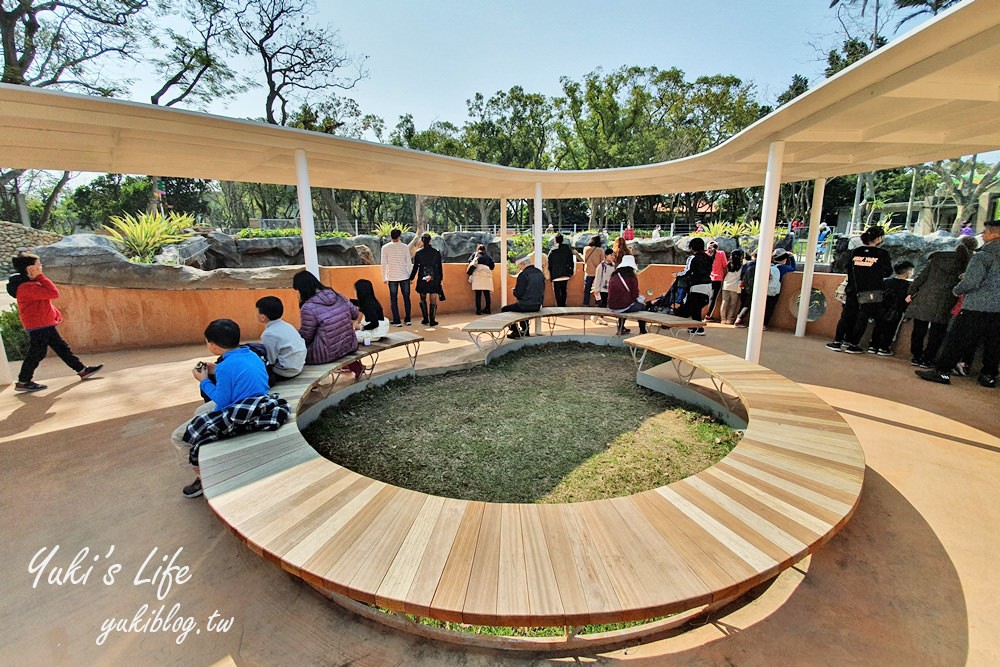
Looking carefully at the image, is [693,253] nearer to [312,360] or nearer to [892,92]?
[892,92]

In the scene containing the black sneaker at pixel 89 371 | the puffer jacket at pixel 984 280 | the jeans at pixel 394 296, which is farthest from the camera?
the jeans at pixel 394 296

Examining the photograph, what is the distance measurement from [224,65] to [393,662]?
1010 inches

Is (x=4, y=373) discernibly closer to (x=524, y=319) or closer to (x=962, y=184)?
(x=524, y=319)

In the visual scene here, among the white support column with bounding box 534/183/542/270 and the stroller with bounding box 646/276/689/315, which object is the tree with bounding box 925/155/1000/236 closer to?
the stroller with bounding box 646/276/689/315

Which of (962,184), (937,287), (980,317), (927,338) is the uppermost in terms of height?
(962,184)

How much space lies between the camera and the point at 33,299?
452cm

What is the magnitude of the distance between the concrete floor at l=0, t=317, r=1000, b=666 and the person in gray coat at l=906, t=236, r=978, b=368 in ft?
5.80

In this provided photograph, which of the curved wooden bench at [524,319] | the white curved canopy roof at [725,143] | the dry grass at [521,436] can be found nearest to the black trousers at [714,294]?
the white curved canopy roof at [725,143]

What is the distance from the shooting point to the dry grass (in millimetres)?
3037

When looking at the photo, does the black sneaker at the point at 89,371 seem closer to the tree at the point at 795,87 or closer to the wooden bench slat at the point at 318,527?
the wooden bench slat at the point at 318,527

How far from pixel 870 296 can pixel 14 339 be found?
11937 millimetres

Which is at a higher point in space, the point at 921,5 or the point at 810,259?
the point at 921,5

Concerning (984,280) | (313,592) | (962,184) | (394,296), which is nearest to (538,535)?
(313,592)

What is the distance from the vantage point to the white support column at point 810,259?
657 cm
